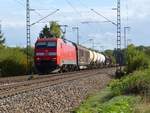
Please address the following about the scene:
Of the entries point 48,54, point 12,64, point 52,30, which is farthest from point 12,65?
point 52,30

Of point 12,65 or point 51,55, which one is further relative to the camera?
point 12,65

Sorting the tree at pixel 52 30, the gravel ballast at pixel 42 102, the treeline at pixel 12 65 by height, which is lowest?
the gravel ballast at pixel 42 102

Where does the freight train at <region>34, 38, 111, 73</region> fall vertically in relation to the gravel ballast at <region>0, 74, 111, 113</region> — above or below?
above

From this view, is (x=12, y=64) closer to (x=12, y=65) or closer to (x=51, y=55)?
(x=12, y=65)

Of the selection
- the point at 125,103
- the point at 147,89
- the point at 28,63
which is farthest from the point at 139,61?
the point at 125,103

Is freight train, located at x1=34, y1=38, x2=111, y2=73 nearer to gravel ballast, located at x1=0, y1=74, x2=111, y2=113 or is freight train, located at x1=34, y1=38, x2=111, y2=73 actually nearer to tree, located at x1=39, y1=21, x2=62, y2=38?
gravel ballast, located at x1=0, y1=74, x2=111, y2=113

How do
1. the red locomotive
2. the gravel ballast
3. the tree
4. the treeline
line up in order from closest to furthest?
the gravel ballast < the red locomotive < the treeline < the tree

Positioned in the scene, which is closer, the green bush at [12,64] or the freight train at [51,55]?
the freight train at [51,55]

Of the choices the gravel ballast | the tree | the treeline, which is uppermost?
the tree

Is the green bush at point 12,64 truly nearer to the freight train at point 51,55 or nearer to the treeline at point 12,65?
the treeline at point 12,65

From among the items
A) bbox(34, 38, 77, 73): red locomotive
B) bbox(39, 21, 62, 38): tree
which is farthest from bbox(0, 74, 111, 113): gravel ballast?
bbox(39, 21, 62, 38): tree

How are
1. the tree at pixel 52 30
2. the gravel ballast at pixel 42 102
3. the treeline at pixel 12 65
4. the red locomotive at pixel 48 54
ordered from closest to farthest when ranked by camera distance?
the gravel ballast at pixel 42 102, the red locomotive at pixel 48 54, the treeline at pixel 12 65, the tree at pixel 52 30

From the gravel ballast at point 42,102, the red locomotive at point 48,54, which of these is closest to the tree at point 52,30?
the red locomotive at point 48,54

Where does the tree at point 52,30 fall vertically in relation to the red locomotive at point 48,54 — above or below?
above
